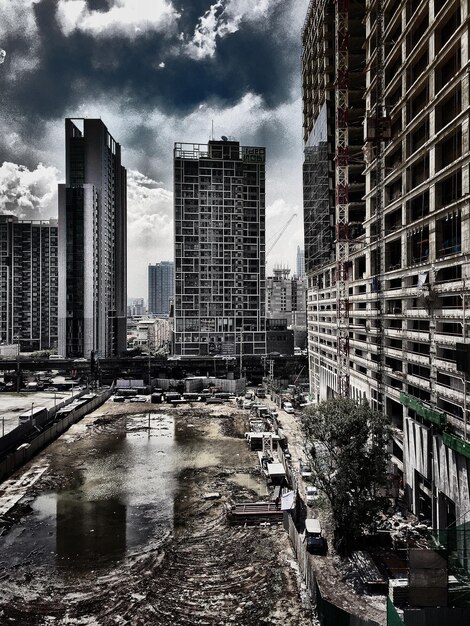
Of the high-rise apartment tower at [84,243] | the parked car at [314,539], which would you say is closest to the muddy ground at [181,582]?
the parked car at [314,539]

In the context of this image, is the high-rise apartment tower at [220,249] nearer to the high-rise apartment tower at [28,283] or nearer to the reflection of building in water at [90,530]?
the high-rise apartment tower at [28,283]

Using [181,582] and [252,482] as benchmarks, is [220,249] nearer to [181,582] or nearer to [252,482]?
[252,482]

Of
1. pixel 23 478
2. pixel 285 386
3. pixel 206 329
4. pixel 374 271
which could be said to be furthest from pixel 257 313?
pixel 23 478

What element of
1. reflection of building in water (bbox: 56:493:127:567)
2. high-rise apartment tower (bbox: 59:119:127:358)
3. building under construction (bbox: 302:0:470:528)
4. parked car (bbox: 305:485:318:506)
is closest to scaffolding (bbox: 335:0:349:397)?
building under construction (bbox: 302:0:470:528)

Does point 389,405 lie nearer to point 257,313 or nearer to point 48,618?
point 48,618

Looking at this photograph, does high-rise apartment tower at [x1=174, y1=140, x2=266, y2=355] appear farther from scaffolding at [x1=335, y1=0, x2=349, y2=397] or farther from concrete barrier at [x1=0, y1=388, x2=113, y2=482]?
scaffolding at [x1=335, y1=0, x2=349, y2=397]
